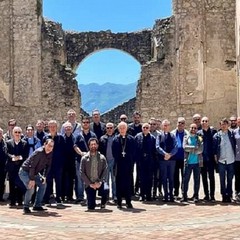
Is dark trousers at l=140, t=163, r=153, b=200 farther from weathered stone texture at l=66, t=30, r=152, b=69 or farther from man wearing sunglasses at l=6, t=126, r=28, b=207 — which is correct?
weathered stone texture at l=66, t=30, r=152, b=69

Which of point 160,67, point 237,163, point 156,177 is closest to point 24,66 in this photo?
point 160,67

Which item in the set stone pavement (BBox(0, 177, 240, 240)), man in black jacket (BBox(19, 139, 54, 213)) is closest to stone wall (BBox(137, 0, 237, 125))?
stone pavement (BBox(0, 177, 240, 240))

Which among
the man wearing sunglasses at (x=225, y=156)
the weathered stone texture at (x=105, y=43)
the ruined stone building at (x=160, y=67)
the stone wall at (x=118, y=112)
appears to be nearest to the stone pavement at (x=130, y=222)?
the man wearing sunglasses at (x=225, y=156)

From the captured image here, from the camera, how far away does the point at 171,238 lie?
7453 millimetres

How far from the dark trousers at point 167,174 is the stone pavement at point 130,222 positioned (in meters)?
0.39

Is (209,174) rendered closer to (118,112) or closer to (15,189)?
(15,189)

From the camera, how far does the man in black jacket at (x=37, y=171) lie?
31.9 feet

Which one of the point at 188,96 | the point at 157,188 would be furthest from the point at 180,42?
the point at 157,188

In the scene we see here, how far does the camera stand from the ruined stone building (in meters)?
19.6

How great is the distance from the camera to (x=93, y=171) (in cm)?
1007

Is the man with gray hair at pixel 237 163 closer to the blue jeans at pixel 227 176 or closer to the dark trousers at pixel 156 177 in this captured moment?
the blue jeans at pixel 227 176

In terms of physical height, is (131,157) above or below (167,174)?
above

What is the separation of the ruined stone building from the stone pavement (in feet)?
30.6

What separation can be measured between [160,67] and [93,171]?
34.4 ft
